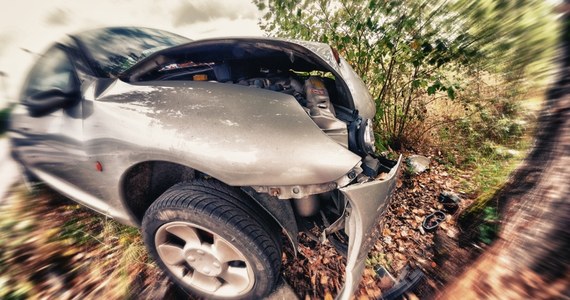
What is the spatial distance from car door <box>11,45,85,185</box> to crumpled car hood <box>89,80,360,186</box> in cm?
22

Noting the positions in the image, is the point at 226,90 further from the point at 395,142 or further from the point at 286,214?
the point at 395,142

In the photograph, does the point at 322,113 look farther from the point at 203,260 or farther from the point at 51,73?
the point at 51,73

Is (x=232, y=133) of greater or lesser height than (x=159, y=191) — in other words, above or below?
above

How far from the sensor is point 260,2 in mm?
2621

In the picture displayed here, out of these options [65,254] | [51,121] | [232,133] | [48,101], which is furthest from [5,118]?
[232,133]

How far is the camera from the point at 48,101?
A: 4.36 ft

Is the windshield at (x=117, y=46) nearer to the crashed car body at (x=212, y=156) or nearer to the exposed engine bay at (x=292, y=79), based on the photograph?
the crashed car body at (x=212, y=156)

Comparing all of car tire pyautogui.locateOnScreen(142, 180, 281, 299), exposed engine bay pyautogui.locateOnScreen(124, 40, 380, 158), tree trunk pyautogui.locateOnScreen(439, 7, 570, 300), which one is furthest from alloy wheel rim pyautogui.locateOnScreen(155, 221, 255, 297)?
tree trunk pyautogui.locateOnScreen(439, 7, 570, 300)

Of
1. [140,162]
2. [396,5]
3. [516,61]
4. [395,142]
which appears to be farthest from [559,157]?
[395,142]

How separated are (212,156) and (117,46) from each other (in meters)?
1.46

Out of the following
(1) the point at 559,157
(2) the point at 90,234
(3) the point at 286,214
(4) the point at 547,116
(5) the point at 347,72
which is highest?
(5) the point at 347,72

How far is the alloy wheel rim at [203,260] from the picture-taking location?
1.28m

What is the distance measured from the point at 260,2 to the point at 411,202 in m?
2.75

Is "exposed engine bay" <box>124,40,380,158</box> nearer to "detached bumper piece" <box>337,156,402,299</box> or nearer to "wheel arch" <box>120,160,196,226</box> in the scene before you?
"detached bumper piece" <box>337,156,402,299</box>
